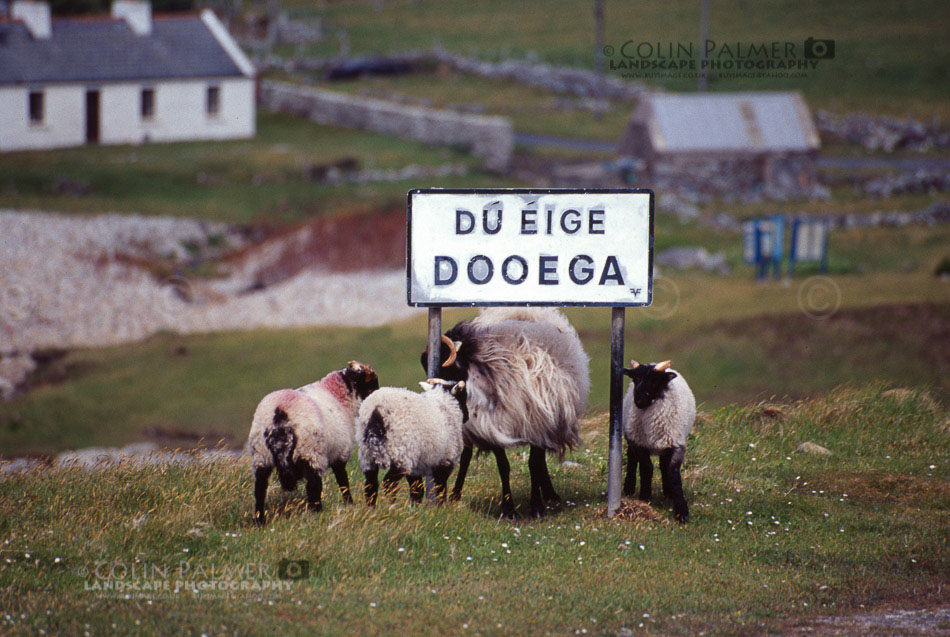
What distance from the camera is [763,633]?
8.29 m

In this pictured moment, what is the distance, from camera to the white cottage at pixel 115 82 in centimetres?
5969

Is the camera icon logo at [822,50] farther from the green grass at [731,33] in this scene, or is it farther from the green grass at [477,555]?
the green grass at [477,555]

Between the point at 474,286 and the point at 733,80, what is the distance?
75549 millimetres

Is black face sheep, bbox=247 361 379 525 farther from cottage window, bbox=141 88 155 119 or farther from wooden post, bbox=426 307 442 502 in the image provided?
cottage window, bbox=141 88 155 119

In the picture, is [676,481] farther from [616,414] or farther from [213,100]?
[213,100]

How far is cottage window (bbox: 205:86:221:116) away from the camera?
62969 millimetres

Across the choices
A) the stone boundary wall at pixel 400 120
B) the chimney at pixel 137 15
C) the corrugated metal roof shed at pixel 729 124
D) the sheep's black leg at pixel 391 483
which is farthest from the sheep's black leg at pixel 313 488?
the chimney at pixel 137 15

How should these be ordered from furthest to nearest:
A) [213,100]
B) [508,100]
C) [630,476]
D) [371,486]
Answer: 1. [508,100]
2. [213,100]
3. [630,476]
4. [371,486]

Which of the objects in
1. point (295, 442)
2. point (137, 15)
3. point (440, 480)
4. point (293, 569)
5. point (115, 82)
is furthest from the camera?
point (137, 15)

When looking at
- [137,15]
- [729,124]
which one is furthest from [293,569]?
[137,15]

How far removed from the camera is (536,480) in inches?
439

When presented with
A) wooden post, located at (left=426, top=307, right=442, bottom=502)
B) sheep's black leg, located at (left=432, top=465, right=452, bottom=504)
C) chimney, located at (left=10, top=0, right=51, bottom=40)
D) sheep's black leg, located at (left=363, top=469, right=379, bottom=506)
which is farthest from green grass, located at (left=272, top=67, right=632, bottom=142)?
sheep's black leg, located at (left=363, top=469, right=379, bottom=506)

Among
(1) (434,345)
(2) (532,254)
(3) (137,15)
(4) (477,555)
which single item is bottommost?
(4) (477,555)

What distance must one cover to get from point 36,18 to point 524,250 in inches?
2300
